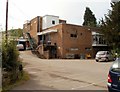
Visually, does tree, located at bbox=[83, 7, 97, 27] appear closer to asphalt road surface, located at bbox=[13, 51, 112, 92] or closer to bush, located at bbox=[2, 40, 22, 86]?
asphalt road surface, located at bbox=[13, 51, 112, 92]

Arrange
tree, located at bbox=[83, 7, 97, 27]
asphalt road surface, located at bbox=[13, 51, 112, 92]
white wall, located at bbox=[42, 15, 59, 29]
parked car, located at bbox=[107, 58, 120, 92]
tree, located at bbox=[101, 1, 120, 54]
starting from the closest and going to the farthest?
parked car, located at bbox=[107, 58, 120, 92]
asphalt road surface, located at bbox=[13, 51, 112, 92]
tree, located at bbox=[101, 1, 120, 54]
white wall, located at bbox=[42, 15, 59, 29]
tree, located at bbox=[83, 7, 97, 27]

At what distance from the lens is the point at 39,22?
61156 mm

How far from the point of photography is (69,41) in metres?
50.4

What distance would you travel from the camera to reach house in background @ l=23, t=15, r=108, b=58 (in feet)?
162

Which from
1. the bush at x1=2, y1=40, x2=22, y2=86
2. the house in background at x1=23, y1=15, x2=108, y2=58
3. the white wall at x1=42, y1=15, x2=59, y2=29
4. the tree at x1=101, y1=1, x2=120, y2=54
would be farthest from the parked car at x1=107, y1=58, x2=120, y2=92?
the white wall at x1=42, y1=15, x2=59, y2=29

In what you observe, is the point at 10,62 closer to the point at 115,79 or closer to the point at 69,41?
the point at 115,79

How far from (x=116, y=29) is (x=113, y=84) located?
32040 mm

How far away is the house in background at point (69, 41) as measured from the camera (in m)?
49.5

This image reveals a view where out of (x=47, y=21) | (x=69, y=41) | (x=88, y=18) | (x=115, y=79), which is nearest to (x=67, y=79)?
(x=115, y=79)

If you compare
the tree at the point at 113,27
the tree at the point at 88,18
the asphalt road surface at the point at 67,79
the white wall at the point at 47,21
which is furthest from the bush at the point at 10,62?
the tree at the point at 88,18

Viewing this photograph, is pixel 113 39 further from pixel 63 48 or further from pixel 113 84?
pixel 113 84

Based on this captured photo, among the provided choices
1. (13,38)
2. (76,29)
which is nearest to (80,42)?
(76,29)

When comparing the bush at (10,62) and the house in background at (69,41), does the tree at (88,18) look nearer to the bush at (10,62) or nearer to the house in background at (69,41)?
the house in background at (69,41)

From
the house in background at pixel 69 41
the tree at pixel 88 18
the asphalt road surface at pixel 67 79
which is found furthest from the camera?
the tree at pixel 88 18
